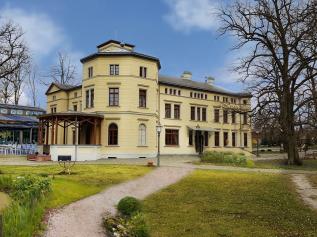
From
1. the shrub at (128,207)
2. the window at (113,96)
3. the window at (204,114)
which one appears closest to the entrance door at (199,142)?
the window at (204,114)

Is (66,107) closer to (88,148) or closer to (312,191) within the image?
(88,148)

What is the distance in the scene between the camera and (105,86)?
125 feet

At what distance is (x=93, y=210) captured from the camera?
1266 cm

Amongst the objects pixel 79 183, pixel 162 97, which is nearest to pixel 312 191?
pixel 79 183

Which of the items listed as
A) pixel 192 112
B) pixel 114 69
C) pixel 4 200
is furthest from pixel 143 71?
pixel 4 200

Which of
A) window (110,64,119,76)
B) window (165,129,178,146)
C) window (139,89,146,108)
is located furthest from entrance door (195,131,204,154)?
window (110,64,119,76)

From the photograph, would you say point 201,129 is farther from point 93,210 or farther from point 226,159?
point 93,210

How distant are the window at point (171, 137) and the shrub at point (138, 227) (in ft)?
109

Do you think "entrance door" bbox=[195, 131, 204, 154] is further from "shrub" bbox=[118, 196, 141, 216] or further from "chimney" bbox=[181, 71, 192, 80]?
"shrub" bbox=[118, 196, 141, 216]

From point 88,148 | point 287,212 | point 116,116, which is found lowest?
point 287,212

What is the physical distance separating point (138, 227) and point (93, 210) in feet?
7.50

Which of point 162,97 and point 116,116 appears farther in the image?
point 162,97

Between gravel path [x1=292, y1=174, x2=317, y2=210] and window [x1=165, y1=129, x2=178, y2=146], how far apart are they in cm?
2300

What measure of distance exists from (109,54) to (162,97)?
29.7ft
